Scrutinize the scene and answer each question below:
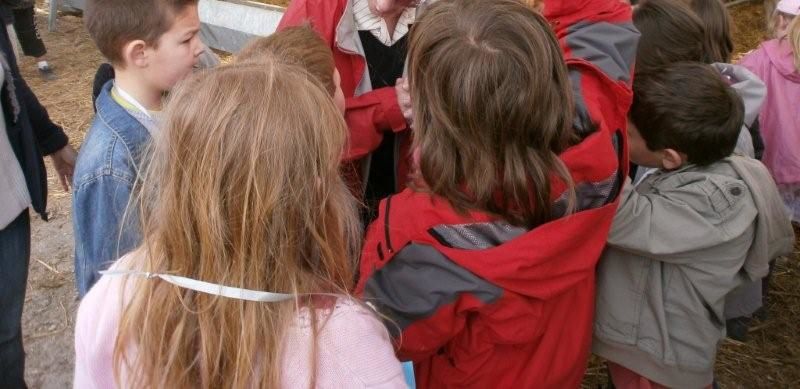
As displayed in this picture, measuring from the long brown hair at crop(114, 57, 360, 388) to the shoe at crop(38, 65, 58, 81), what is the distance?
610 centimetres

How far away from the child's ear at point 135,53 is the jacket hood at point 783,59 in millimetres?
3059

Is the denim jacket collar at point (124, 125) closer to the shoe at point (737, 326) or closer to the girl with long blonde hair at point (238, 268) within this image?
the girl with long blonde hair at point (238, 268)

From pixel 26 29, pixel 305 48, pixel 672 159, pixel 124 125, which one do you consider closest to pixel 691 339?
pixel 672 159

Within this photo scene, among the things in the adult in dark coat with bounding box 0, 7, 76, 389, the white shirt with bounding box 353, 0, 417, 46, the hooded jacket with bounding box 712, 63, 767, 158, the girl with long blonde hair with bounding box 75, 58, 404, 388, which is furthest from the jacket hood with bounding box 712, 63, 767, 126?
the adult in dark coat with bounding box 0, 7, 76, 389

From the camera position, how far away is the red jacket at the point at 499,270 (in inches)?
55.9

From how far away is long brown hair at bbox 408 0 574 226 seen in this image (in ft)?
4.50

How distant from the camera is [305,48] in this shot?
185 cm

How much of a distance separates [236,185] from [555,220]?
701mm

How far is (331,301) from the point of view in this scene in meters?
1.15

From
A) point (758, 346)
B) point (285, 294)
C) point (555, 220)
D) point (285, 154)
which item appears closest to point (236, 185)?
point (285, 154)

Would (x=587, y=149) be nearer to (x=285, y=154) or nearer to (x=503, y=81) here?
(x=503, y=81)

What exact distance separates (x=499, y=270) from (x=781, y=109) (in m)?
2.79

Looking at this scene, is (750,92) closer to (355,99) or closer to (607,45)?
(607,45)

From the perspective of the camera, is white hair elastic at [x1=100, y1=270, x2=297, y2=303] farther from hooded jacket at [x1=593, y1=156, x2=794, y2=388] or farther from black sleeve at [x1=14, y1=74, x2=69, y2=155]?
black sleeve at [x1=14, y1=74, x2=69, y2=155]
